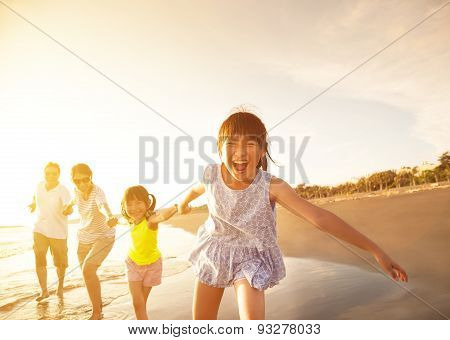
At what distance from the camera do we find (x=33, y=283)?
5.73 metres

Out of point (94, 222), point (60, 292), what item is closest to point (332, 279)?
point (94, 222)

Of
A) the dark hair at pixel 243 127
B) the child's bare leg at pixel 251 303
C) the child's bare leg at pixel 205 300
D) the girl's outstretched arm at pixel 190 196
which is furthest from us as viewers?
the girl's outstretched arm at pixel 190 196

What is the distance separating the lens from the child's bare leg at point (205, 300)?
8.06 ft

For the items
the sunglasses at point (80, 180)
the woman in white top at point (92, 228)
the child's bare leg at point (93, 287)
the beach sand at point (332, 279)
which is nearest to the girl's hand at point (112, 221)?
the woman in white top at point (92, 228)

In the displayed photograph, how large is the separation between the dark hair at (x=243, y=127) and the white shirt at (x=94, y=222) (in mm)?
1977

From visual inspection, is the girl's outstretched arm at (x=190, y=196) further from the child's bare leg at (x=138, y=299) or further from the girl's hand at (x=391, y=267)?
the girl's hand at (x=391, y=267)

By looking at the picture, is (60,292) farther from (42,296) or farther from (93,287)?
(93,287)

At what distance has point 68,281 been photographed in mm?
5340

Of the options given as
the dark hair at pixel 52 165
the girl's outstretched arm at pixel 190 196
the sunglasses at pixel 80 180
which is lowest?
the girl's outstretched arm at pixel 190 196
